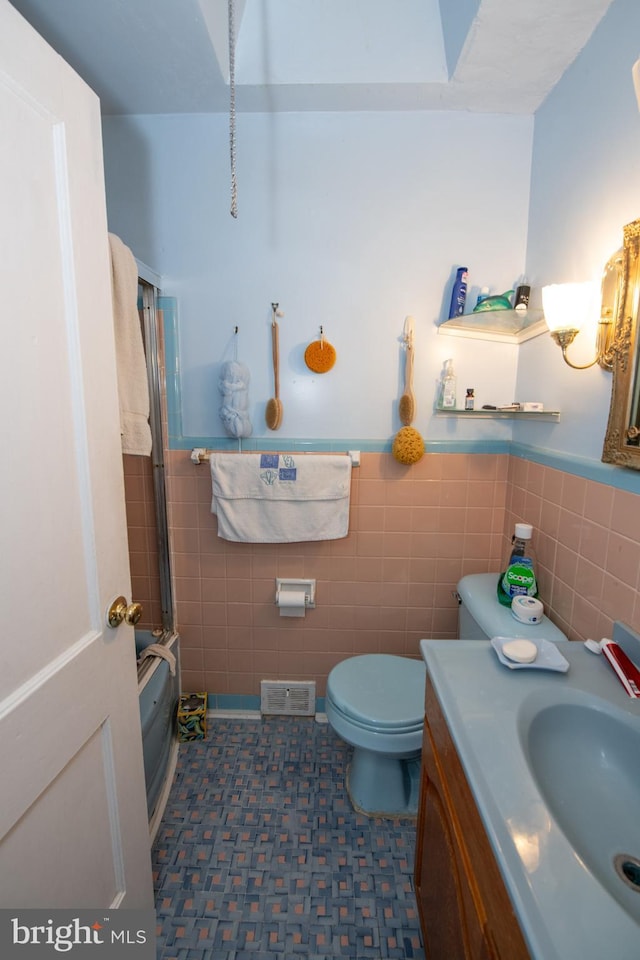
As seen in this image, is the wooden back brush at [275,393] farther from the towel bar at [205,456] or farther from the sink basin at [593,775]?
the sink basin at [593,775]

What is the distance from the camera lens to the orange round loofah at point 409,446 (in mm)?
1531

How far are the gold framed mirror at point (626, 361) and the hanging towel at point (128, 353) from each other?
1246mm

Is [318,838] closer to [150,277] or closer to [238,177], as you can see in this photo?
[150,277]

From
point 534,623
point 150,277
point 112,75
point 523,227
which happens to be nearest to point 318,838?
point 534,623

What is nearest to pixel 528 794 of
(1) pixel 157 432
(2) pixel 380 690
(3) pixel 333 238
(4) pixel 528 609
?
(4) pixel 528 609

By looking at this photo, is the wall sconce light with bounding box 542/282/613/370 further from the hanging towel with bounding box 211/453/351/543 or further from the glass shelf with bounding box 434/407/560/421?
the hanging towel with bounding box 211/453/351/543

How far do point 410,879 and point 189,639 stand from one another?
112 centimetres

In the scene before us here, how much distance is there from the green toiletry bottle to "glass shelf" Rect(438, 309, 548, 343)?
2.20 ft

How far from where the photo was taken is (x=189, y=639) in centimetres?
176

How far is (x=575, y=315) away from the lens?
3.30 ft

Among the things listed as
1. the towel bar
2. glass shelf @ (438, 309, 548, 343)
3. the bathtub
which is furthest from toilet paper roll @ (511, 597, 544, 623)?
the bathtub

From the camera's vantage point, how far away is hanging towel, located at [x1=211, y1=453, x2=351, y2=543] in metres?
1.54

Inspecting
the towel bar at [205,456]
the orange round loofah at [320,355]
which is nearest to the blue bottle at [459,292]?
the orange round loofah at [320,355]

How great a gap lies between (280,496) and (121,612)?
2.54 ft
